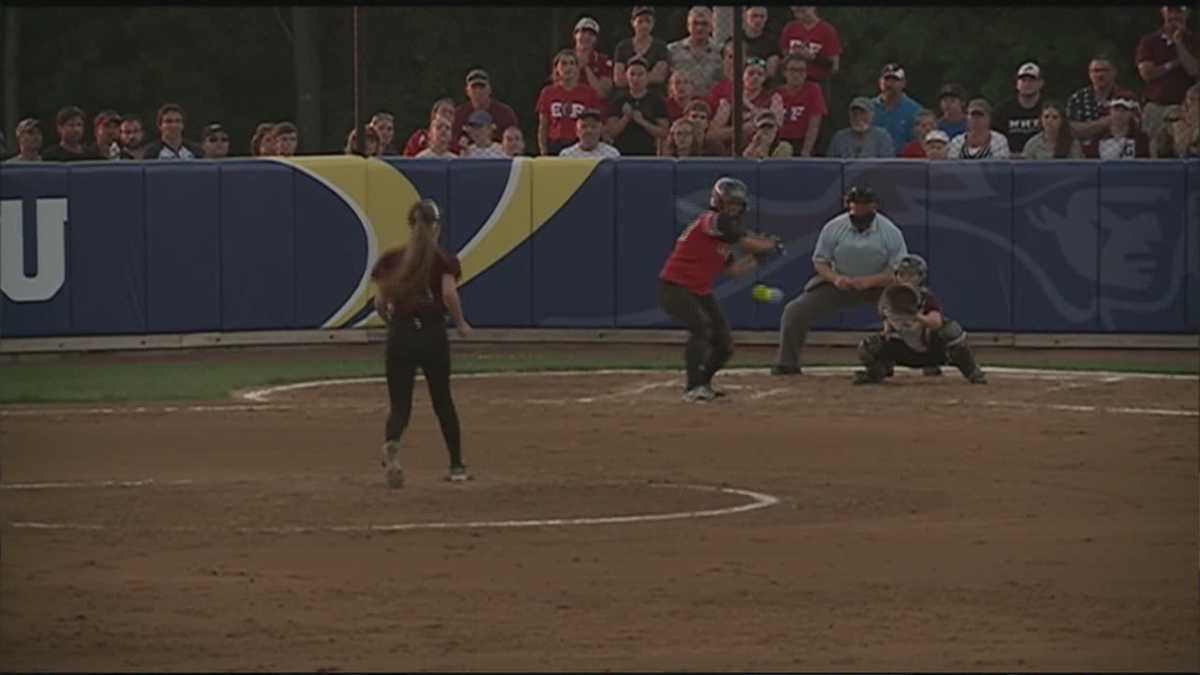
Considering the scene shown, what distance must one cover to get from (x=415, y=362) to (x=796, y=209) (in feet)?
30.4

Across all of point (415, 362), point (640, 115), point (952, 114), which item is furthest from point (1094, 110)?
point (415, 362)

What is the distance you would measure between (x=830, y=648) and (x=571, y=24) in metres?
22.6

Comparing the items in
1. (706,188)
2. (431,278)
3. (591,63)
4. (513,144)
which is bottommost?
(431,278)

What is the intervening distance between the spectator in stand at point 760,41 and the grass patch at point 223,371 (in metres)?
2.88

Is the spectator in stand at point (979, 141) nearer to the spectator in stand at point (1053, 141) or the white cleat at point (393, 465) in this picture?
the spectator in stand at point (1053, 141)

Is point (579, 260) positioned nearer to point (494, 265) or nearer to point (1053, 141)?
point (494, 265)

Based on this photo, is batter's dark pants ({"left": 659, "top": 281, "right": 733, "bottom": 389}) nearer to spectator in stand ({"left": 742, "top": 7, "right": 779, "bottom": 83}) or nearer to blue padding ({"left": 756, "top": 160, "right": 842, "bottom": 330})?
blue padding ({"left": 756, "top": 160, "right": 842, "bottom": 330})

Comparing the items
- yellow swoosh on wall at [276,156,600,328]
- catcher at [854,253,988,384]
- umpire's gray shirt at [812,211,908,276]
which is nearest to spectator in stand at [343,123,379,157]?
yellow swoosh on wall at [276,156,600,328]

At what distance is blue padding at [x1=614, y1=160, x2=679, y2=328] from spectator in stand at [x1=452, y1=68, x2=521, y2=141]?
5.13 ft

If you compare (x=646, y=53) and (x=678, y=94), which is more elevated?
(x=646, y=53)

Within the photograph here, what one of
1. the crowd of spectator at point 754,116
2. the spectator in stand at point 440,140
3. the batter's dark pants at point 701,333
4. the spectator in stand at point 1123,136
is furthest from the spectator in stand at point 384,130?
the spectator in stand at point 1123,136

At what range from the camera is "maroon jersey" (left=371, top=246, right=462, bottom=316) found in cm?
1777

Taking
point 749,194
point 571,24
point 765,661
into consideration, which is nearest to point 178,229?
point 749,194

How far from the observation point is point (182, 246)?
86.2 feet
